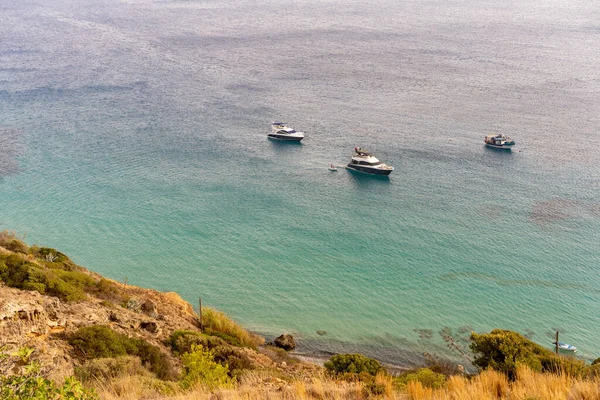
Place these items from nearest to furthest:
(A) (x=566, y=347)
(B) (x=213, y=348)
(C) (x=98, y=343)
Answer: (C) (x=98, y=343) < (B) (x=213, y=348) < (A) (x=566, y=347)

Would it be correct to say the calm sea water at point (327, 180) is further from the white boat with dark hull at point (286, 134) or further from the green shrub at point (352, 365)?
the green shrub at point (352, 365)

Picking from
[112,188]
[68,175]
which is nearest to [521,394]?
[112,188]

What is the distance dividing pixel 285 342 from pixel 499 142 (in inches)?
1652

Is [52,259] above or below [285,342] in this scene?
above

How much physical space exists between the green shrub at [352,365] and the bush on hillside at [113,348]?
727 centimetres

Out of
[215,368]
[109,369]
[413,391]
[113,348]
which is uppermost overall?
[413,391]

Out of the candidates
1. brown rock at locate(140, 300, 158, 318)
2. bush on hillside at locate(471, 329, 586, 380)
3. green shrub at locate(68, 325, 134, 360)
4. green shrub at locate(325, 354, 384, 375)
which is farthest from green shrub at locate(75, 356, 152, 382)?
bush on hillside at locate(471, 329, 586, 380)

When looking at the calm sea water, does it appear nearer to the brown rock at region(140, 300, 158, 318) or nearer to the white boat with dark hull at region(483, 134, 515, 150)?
the white boat with dark hull at region(483, 134, 515, 150)

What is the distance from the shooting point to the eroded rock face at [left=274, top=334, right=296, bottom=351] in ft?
102

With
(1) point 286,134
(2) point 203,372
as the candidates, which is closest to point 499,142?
(1) point 286,134

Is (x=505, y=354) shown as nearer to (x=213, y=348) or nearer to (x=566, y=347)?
(x=566, y=347)

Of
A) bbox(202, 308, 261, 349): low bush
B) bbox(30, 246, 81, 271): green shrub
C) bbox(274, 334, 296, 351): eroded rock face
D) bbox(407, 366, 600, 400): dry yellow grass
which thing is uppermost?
bbox(407, 366, 600, 400): dry yellow grass

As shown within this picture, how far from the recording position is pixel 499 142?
61344 mm

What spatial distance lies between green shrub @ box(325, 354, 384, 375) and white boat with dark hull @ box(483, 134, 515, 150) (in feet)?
147
